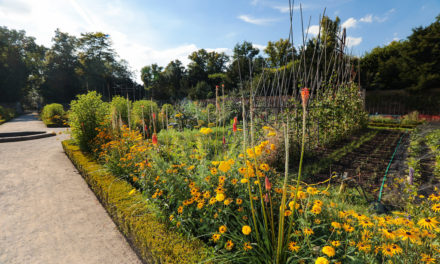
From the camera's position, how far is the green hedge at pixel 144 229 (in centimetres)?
154

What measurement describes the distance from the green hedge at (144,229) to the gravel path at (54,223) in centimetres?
15

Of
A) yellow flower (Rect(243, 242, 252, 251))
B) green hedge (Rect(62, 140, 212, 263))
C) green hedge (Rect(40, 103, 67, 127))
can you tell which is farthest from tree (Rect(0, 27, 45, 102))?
yellow flower (Rect(243, 242, 252, 251))

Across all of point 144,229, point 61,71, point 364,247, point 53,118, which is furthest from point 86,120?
point 61,71

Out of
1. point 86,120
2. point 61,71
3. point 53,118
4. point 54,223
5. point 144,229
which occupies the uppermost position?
point 61,71

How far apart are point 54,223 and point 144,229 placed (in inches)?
58.3

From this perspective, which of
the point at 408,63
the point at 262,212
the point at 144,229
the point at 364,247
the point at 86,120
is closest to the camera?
the point at 364,247

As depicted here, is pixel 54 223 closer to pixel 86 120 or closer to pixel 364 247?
pixel 86 120

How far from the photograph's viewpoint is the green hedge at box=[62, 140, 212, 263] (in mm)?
1537

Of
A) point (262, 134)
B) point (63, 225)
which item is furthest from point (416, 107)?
point (63, 225)

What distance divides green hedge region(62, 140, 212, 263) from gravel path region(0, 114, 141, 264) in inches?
5.9

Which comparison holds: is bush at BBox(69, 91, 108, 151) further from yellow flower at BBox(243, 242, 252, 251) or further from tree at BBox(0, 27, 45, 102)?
tree at BBox(0, 27, 45, 102)

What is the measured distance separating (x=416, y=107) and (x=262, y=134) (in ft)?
45.7

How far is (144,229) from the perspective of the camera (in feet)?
6.15

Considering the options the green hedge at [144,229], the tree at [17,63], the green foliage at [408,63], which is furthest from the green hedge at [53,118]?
the green foliage at [408,63]
